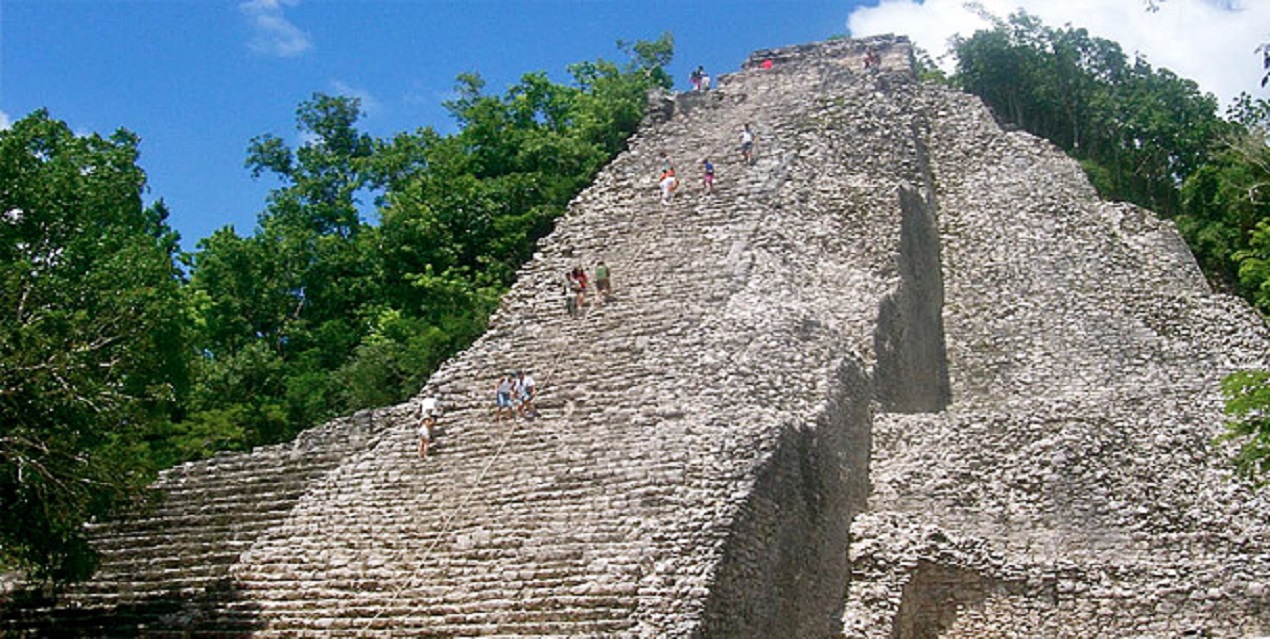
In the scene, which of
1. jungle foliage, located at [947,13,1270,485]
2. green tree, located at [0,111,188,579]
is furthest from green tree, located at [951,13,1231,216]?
green tree, located at [0,111,188,579]

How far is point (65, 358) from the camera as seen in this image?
10.9 m

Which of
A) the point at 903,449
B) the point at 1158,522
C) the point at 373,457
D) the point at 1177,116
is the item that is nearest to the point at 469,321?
the point at 373,457

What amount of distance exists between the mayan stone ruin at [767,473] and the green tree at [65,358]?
177 cm

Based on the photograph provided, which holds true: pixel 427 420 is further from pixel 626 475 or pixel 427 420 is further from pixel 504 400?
pixel 626 475

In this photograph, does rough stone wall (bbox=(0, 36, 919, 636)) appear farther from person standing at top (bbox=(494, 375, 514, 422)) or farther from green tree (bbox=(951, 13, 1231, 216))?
green tree (bbox=(951, 13, 1231, 216))

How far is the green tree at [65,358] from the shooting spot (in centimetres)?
1078

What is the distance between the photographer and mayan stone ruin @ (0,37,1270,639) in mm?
11812

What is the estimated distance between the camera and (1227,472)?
14.0m

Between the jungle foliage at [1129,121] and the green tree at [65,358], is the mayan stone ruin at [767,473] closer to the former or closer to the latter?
the green tree at [65,358]

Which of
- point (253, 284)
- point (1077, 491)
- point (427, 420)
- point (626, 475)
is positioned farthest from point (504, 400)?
point (253, 284)

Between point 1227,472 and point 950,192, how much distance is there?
9.48 m

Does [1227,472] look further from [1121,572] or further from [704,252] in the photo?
[704,252]

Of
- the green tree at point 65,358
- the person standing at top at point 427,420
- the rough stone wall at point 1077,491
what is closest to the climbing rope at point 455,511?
the person standing at top at point 427,420

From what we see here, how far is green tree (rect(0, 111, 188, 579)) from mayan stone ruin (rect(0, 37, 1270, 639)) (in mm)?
1765
